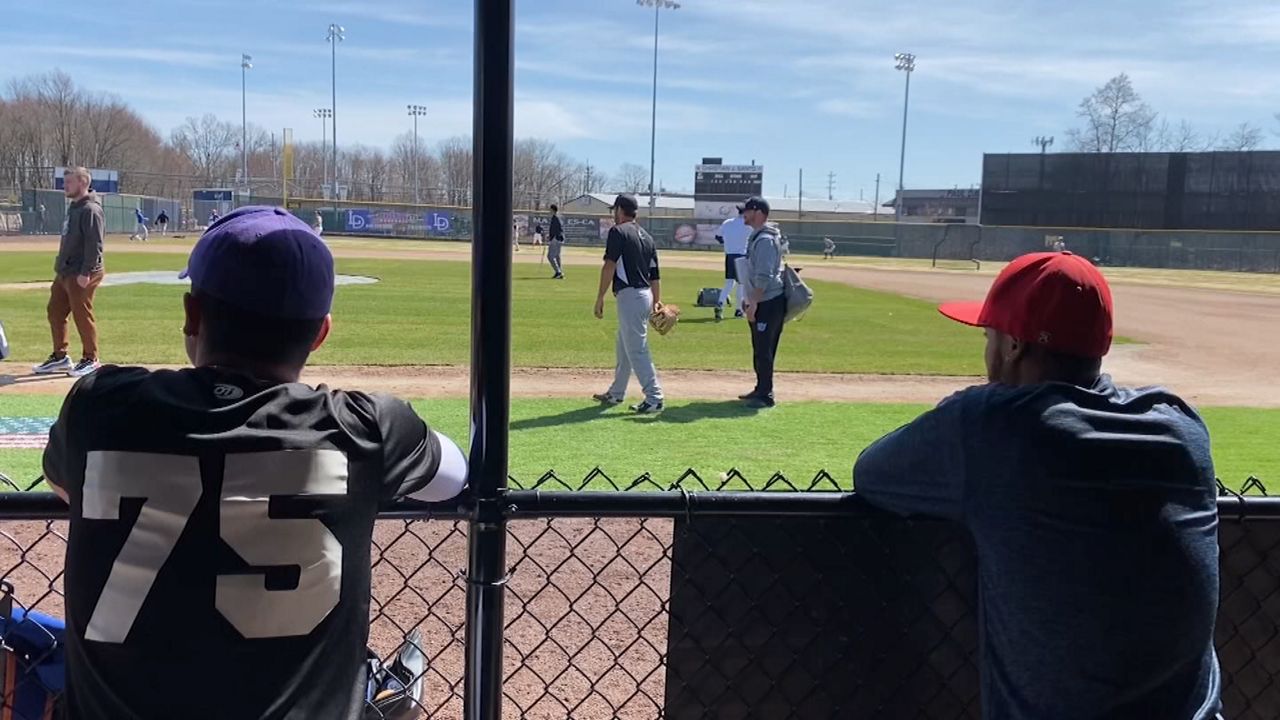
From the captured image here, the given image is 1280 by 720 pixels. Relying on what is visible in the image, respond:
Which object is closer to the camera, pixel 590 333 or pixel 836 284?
pixel 590 333

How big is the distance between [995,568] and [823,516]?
0.36m

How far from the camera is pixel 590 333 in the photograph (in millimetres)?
15523

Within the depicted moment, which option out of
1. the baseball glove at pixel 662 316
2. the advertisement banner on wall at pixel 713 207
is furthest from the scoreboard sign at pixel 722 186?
the baseball glove at pixel 662 316

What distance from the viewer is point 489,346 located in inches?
78.1

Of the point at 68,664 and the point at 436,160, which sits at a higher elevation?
the point at 436,160

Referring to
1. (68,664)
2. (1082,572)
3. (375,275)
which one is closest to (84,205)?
(68,664)

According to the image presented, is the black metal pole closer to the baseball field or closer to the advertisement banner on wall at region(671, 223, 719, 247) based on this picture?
the baseball field

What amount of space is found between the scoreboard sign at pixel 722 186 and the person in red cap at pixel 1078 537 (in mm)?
72978

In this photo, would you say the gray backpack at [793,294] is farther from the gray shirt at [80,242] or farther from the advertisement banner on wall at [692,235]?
the advertisement banner on wall at [692,235]

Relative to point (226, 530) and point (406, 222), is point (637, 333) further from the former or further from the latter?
point (406, 222)

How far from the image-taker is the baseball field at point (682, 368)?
798 centimetres

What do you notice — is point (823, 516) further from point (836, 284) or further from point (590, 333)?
point (836, 284)

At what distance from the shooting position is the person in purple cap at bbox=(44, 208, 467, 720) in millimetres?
1622

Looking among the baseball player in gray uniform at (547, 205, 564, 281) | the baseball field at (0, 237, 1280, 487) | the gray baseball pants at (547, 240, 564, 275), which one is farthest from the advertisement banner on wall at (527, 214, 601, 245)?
the baseball field at (0, 237, 1280, 487)
